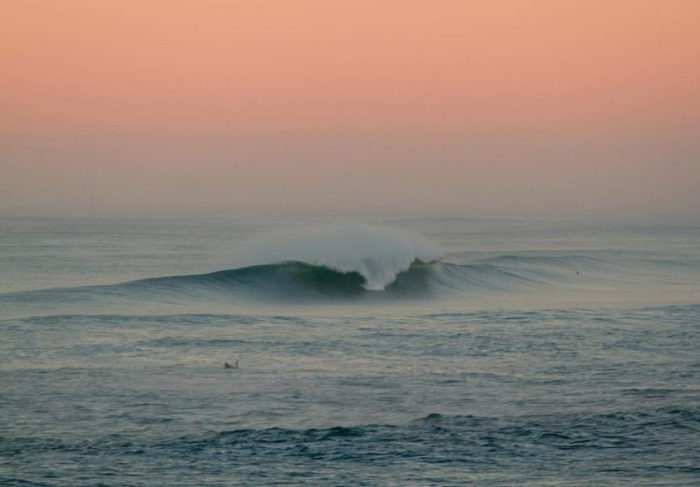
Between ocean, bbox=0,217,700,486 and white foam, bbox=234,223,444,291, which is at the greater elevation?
white foam, bbox=234,223,444,291

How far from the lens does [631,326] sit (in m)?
21.4

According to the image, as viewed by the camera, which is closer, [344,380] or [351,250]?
[344,380]

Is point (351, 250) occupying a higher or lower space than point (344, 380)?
higher

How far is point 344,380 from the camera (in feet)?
48.6

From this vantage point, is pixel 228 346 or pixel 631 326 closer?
pixel 228 346

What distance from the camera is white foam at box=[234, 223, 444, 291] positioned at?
107 ft

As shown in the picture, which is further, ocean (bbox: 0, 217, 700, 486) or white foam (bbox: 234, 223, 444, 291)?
white foam (bbox: 234, 223, 444, 291)

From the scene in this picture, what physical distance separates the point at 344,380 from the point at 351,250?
1915 cm

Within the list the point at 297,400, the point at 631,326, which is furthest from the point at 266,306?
the point at 297,400

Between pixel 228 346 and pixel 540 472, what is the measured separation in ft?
30.9

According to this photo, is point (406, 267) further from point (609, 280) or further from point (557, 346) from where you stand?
point (557, 346)

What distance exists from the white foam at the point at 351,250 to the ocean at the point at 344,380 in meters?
0.18

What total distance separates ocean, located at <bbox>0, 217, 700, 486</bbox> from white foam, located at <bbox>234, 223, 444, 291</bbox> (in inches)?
7.1

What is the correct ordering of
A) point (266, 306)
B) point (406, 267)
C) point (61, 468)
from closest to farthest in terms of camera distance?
1. point (61, 468)
2. point (266, 306)
3. point (406, 267)
